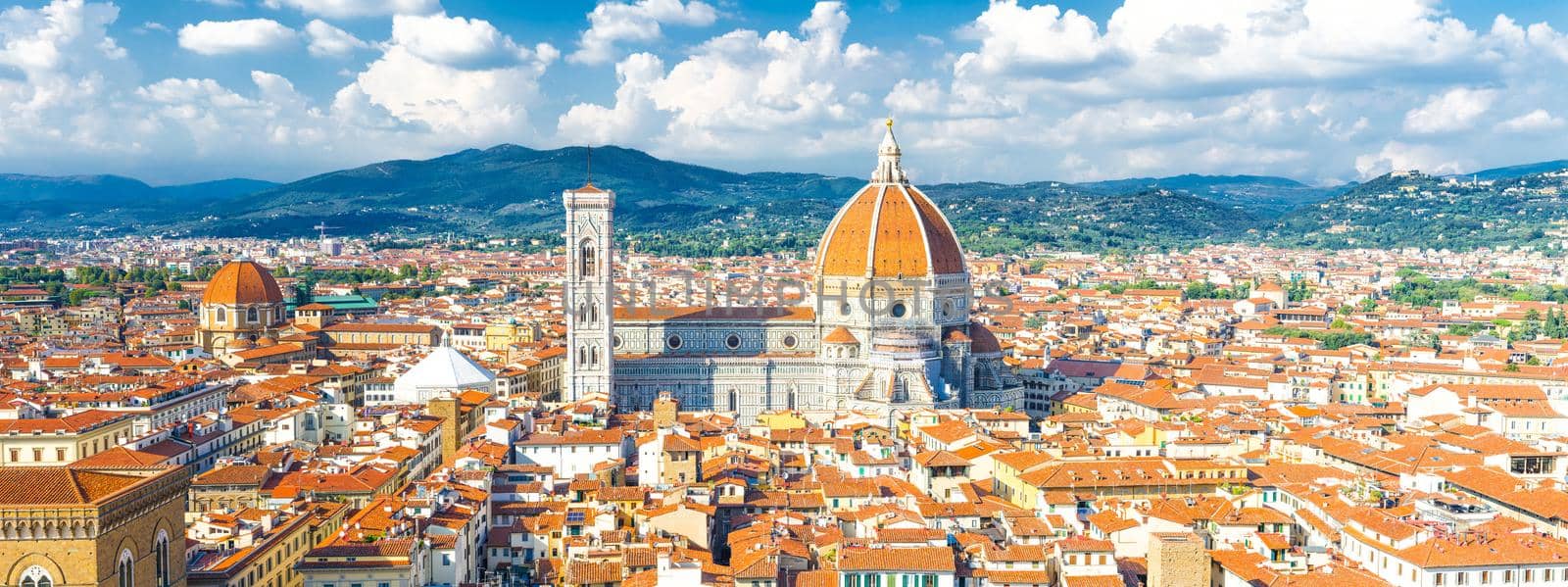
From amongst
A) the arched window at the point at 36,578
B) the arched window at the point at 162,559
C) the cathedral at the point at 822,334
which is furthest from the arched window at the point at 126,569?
the cathedral at the point at 822,334

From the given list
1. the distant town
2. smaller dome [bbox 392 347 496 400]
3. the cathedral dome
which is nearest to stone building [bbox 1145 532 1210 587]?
the distant town

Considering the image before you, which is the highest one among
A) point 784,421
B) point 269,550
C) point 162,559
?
point 162,559

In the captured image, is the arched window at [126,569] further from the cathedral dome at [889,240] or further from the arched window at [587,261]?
the cathedral dome at [889,240]

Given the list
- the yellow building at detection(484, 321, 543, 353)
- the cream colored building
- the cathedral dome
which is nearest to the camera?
the cream colored building

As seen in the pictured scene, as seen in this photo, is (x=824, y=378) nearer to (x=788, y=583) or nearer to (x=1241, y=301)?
(x=788, y=583)

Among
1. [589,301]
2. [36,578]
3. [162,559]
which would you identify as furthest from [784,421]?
[36,578]

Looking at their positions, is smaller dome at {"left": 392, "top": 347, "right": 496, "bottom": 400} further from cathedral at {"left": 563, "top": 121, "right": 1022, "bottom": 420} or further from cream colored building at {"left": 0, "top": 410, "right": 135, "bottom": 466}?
cream colored building at {"left": 0, "top": 410, "right": 135, "bottom": 466}

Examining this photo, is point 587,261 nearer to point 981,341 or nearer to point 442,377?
point 442,377
